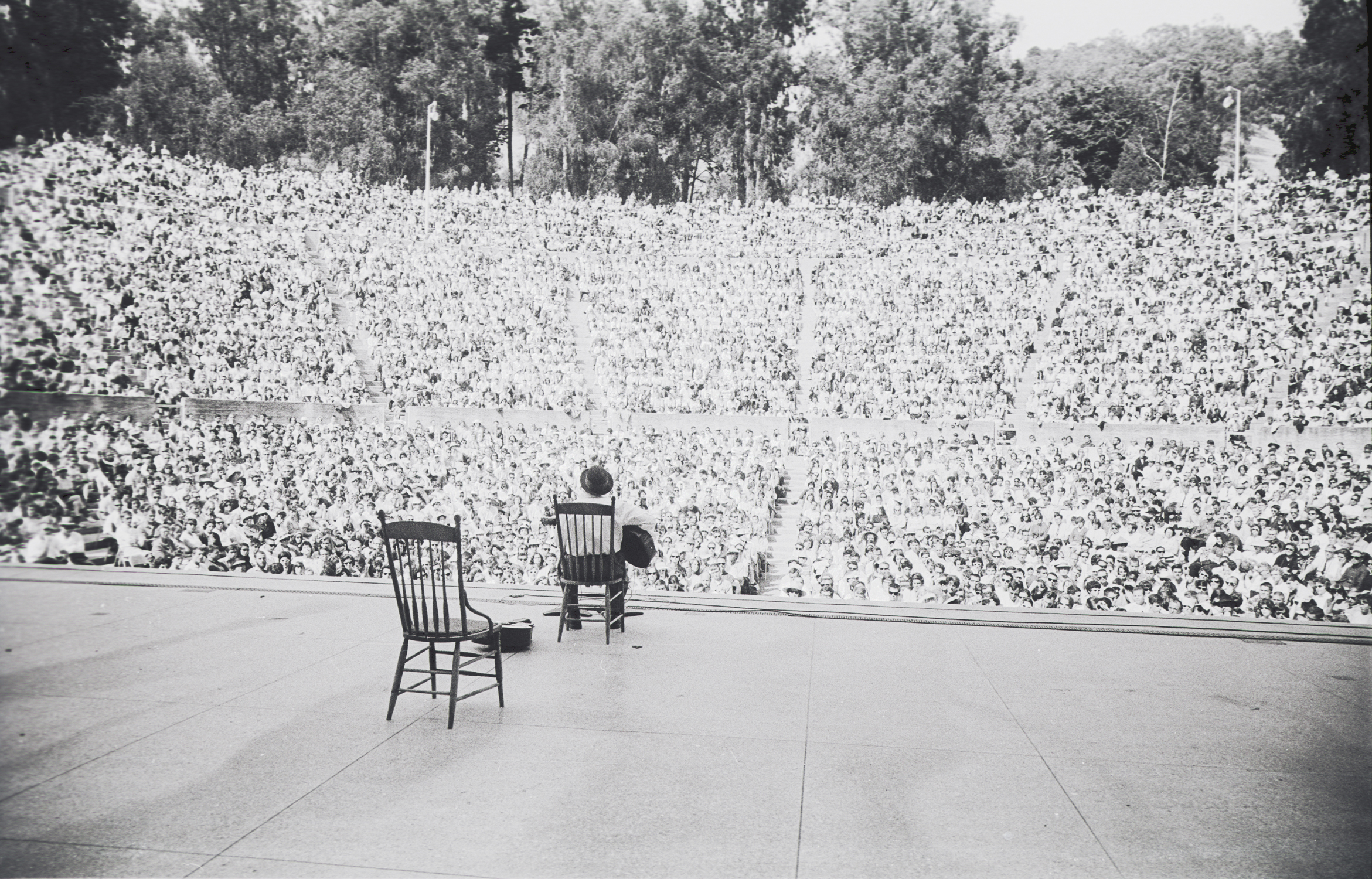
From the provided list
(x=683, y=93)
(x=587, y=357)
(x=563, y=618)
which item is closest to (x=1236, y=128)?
(x=683, y=93)

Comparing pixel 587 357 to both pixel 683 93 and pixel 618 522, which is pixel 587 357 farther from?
pixel 618 522

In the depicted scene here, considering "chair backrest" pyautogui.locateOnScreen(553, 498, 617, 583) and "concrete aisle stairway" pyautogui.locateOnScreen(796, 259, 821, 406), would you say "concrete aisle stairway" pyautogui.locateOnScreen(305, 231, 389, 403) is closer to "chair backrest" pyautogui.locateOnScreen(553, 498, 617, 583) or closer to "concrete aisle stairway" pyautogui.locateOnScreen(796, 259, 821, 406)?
"concrete aisle stairway" pyautogui.locateOnScreen(796, 259, 821, 406)

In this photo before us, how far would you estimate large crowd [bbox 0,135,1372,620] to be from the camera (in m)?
8.05

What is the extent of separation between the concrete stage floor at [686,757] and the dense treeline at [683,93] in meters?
2.24

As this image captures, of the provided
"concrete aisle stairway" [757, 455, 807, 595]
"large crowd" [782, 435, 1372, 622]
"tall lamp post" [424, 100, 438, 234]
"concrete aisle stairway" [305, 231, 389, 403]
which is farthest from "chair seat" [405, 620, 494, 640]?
"tall lamp post" [424, 100, 438, 234]

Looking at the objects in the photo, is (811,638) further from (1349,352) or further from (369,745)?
(1349,352)

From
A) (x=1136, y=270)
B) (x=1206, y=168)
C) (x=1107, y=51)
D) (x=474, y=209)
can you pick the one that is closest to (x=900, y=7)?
(x=1107, y=51)

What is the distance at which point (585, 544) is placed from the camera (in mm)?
4461

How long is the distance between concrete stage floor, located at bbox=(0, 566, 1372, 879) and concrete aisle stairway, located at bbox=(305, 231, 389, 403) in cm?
1198

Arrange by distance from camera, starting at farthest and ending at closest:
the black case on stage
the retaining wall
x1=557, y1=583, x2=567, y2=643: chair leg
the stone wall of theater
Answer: the stone wall of theater, the black case on stage, x1=557, y1=583, x2=567, y2=643: chair leg, the retaining wall

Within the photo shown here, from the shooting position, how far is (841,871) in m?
2.25

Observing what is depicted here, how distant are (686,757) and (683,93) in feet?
43.0

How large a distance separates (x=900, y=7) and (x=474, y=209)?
11670 mm

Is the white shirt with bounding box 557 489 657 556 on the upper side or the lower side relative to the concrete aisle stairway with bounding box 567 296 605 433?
lower
